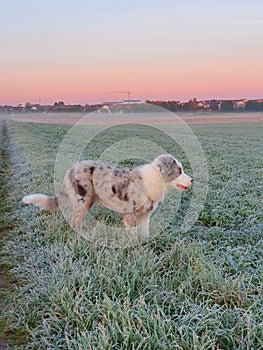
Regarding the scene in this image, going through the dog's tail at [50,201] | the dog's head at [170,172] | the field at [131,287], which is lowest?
the field at [131,287]

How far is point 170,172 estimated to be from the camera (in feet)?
19.9

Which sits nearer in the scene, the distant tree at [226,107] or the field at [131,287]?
the field at [131,287]

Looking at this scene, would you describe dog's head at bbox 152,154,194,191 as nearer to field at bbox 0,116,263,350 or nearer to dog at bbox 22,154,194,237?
dog at bbox 22,154,194,237

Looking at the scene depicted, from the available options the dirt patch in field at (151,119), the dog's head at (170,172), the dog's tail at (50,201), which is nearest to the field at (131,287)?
the dog's tail at (50,201)

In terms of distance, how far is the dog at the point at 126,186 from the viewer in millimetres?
6031

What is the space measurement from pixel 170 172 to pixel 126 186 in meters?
0.67

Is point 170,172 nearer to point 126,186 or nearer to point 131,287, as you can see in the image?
point 126,186

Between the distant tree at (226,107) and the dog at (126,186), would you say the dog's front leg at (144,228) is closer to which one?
the dog at (126,186)

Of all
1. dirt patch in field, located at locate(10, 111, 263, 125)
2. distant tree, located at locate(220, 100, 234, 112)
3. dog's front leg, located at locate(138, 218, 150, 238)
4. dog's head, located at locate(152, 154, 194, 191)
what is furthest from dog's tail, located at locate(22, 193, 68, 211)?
distant tree, located at locate(220, 100, 234, 112)

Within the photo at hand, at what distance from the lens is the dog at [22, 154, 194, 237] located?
6.03 metres

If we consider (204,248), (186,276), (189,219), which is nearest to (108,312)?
(186,276)

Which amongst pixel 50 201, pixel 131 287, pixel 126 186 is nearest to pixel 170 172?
pixel 126 186

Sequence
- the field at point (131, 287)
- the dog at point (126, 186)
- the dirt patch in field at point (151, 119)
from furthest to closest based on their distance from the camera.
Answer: the dirt patch in field at point (151, 119) → the dog at point (126, 186) → the field at point (131, 287)

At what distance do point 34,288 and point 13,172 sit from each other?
858 centimetres
